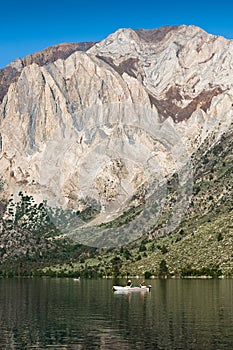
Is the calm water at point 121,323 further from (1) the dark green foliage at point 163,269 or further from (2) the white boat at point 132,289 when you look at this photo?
(1) the dark green foliage at point 163,269

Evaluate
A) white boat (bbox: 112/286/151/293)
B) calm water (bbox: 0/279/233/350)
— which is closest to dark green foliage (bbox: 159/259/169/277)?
white boat (bbox: 112/286/151/293)

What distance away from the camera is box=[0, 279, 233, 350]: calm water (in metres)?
59.0

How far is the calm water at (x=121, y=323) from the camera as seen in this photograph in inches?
2323

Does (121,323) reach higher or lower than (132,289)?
lower

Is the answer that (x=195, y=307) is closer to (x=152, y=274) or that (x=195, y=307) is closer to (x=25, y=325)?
(x=25, y=325)

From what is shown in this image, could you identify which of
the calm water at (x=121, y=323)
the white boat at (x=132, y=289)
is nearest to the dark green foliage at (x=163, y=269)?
the white boat at (x=132, y=289)

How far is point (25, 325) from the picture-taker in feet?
245

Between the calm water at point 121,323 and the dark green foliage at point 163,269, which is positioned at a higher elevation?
the dark green foliage at point 163,269

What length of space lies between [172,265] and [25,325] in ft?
403

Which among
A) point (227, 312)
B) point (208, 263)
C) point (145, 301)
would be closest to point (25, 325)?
point (227, 312)

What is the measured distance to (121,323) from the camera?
73.9 meters

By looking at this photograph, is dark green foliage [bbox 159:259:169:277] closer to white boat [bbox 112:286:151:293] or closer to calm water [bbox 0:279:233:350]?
white boat [bbox 112:286:151:293]

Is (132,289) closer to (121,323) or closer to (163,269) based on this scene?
(163,269)

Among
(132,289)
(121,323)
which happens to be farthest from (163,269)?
(121,323)
